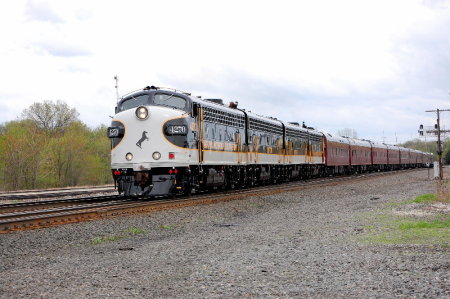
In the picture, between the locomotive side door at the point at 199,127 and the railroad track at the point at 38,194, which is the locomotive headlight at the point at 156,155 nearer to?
the locomotive side door at the point at 199,127

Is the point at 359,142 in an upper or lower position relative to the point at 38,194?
upper

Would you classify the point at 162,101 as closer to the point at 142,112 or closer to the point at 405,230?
the point at 142,112

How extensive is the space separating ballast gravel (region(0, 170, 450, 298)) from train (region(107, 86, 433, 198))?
16.3 ft

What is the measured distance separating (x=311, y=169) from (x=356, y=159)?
56.9ft

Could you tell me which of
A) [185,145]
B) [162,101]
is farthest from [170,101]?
[185,145]

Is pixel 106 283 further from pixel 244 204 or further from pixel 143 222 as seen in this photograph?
pixel 244 204

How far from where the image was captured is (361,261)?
25.5 feet

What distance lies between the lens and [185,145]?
1908cm

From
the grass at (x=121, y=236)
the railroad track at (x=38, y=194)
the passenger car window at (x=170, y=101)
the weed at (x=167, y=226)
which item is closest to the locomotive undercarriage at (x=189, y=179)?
the passenger car window at (x=170, y=101)

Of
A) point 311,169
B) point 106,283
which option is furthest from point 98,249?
point 311,169

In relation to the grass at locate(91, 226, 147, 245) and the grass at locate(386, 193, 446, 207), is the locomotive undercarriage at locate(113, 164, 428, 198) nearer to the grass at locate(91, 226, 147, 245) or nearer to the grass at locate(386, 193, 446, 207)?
the grass at locate(91, 226, 147, 245)

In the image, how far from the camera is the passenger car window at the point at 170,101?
19812 millimetres

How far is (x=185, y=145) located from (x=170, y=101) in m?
1.97

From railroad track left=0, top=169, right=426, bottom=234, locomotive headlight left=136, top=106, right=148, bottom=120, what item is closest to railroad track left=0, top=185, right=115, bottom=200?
railroad track left=0, top=169, right=426, bottom=234
